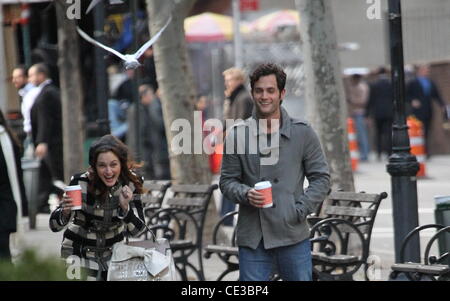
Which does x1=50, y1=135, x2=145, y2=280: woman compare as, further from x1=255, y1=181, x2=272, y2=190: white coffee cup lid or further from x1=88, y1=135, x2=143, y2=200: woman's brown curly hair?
x1=255, y1=181, x2=272, y2=190: white coffee cup lid

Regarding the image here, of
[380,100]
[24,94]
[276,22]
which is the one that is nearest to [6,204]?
[24,94]

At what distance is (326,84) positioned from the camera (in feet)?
37.6

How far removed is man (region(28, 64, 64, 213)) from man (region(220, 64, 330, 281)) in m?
9.13

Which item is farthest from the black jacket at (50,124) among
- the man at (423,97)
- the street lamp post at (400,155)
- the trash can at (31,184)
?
the man at (423,97)

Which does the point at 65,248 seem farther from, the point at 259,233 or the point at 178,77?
the point at 178,77

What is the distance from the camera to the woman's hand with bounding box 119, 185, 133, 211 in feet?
22.7

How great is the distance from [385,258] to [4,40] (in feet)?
25.1

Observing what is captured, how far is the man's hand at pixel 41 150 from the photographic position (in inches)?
621

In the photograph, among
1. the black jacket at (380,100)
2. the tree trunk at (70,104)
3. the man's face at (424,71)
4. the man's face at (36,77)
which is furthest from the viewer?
the man's face at (424,71)

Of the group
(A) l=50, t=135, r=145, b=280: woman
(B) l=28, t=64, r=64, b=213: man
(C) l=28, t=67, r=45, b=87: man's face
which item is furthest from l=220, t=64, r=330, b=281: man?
(C) l=28, t=67, r=45, b=87: man's face

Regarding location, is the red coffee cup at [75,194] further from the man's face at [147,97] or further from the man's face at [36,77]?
the man's face at [147,97]

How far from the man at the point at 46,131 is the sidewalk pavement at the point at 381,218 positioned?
0.56 m
